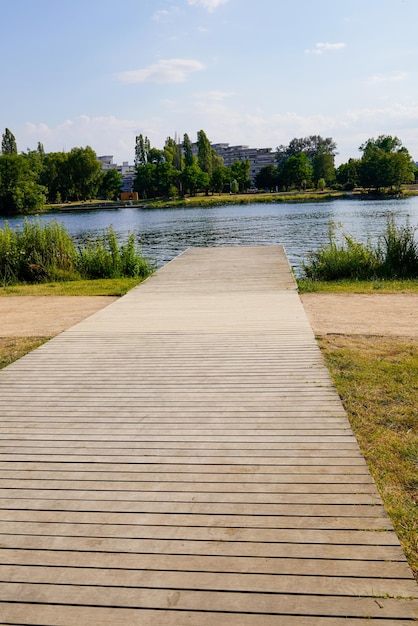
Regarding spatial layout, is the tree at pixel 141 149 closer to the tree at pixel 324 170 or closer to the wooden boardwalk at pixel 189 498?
the tree at pixel 324 170

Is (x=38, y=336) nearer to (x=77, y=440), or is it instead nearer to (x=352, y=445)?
(x=77, y=440)

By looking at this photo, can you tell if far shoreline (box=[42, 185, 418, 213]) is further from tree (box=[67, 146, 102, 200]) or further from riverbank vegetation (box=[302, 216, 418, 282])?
riverbank vegetation (box=[302, 216, 418, 282])

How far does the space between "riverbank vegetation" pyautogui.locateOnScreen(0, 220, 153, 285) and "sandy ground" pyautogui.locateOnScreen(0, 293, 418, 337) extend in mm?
2757

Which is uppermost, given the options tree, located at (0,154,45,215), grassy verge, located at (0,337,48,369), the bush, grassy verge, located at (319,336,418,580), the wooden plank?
tree, located at (0,154,45,215)

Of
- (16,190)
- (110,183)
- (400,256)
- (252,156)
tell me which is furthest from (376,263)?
(252,156)

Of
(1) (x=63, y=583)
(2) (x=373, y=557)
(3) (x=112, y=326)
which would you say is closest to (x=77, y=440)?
(1) (x=63, y=583)

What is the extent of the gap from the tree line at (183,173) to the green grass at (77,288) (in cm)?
6249

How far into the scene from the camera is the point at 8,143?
95.7 metres

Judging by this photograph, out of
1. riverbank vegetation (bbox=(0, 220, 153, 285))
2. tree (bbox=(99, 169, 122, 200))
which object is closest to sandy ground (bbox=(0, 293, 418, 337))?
riverbank vegetation (bbox=(0, 220, 153, 285))

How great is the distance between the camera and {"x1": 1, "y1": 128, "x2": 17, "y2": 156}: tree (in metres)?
94.8

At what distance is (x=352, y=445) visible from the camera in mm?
3680

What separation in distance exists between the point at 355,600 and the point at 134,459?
1.75 metres

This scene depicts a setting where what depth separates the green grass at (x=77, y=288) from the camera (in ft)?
38.2

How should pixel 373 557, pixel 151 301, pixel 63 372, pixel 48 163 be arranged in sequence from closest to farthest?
pixel 373 557 < pixel 63 372 < pixel 151 301 < pixel 48 163
